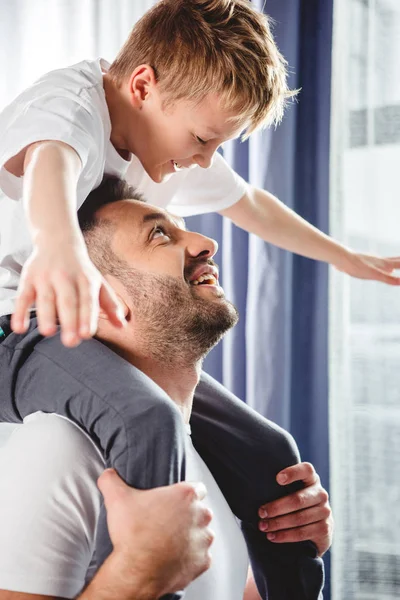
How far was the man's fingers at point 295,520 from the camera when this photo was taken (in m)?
1.30

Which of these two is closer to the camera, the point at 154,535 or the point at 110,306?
the point at 110,306

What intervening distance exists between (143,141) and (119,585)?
84 cm

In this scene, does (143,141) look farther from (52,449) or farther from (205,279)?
(52,449)

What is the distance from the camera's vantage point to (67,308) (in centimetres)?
68

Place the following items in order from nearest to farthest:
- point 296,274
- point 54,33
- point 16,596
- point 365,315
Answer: point 16,596
point 365,315
point 296,274
point 54,33

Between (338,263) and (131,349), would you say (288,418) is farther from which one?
(131,349)

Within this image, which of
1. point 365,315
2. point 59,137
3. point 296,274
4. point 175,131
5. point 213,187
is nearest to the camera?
point 59,137

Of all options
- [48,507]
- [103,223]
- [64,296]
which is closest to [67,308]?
[64,296]

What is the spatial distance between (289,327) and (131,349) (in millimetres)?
922

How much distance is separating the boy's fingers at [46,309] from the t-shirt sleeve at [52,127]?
0.41 m

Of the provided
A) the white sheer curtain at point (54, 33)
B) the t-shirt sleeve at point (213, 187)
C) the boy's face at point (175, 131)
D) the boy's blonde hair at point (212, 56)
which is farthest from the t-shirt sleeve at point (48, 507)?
the white sheer curtain at point (54, 33)

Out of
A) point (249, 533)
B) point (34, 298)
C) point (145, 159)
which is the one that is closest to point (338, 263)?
point (145, 159)

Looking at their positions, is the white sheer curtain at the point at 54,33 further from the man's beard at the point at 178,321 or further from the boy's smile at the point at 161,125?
the man's beard at the point at 178,321

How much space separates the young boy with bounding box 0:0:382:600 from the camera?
100 cm
